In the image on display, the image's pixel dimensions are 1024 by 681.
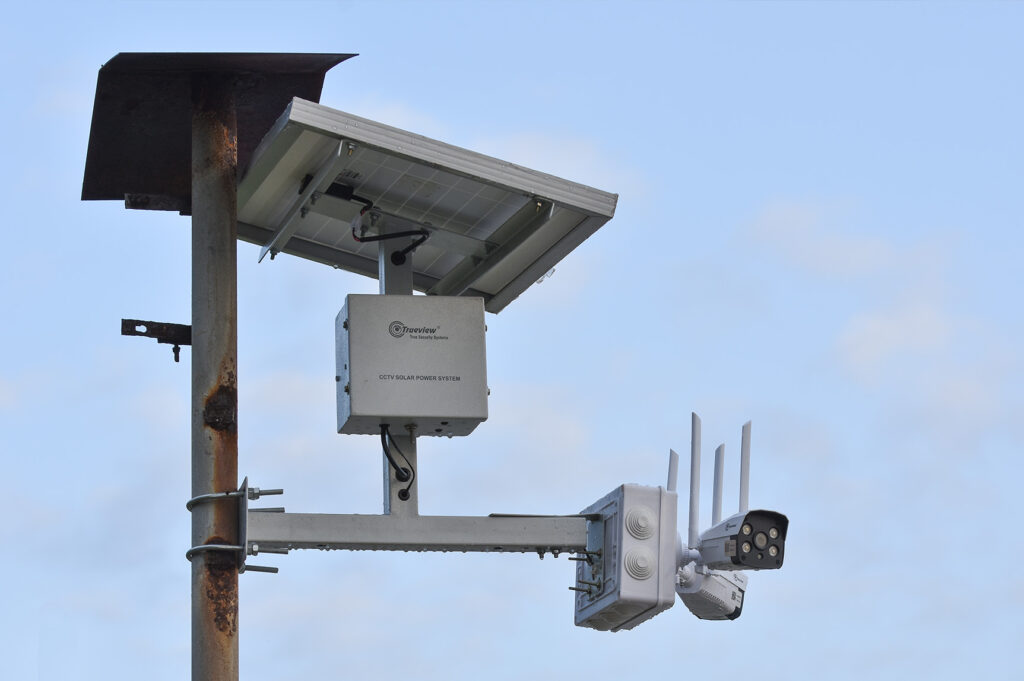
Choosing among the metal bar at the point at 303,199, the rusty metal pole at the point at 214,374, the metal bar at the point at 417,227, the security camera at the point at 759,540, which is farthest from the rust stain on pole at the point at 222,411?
the security camera at the point at 759,540

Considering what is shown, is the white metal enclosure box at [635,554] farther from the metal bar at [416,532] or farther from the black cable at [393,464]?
the black cable at [393,464]

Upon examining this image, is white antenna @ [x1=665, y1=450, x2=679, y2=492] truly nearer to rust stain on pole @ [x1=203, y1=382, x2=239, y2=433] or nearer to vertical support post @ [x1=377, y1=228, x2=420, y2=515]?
vertical support post @ [x1=377, y1=228, x2=420, y2=515]

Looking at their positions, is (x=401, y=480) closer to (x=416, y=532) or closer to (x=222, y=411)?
(x=416, y=532)

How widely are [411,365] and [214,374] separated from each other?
3.31 feet

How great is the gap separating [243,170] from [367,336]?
3.65 feet

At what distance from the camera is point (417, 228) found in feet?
34.2

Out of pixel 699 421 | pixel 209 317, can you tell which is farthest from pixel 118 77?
pixel 699 421

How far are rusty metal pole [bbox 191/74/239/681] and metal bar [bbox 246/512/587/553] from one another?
0.72 ft

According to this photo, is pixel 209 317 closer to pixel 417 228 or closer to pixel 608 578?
pixel 417 228

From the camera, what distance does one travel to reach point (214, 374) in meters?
9.55

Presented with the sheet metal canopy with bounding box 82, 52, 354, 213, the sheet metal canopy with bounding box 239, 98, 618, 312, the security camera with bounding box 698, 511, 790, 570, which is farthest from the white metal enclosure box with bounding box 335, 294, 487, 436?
the security camera with bounding box 698, 511, 790, 570

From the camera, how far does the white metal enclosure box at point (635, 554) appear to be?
31.8 ft

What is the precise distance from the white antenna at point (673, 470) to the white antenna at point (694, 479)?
9 centimetres

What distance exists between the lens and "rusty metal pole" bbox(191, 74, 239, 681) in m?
9.20
